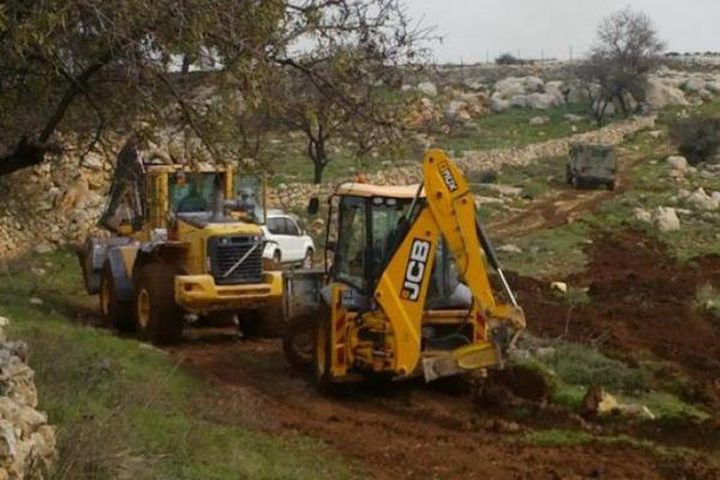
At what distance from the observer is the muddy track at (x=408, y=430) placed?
11008 millimetres

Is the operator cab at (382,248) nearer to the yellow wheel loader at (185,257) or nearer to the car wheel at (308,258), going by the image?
the yellow wheel loader at (185,257)

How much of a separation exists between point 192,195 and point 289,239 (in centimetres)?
884

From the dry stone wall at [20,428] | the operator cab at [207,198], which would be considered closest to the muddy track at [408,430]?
the operator cab at [207,198]

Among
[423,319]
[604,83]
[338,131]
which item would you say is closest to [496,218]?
[423,319]

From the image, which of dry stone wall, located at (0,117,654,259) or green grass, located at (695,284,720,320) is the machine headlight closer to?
dry stone wall, located at (0,117,654,259)

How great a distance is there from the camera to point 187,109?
9.27m

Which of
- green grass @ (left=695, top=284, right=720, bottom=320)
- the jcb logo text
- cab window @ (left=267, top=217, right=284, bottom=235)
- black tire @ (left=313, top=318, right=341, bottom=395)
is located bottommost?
green grass @ (left=695, top=284, right=720, bottom=320)

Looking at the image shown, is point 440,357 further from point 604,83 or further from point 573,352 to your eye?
point 604,83

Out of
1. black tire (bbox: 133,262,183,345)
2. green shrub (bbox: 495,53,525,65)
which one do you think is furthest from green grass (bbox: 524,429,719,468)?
green shrub (bbox: 495,53,525,65)

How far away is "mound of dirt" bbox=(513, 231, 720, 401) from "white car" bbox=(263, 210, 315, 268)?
518 centimetres

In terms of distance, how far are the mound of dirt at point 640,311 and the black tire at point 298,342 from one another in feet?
12.4

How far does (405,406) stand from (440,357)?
1.03m

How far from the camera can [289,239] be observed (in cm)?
2767

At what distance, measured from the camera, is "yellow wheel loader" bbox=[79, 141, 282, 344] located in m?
17.3
